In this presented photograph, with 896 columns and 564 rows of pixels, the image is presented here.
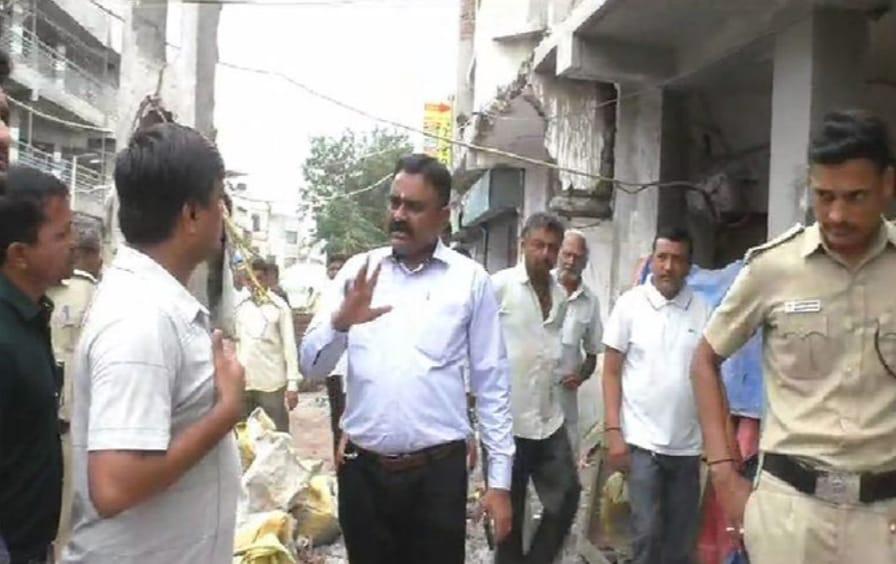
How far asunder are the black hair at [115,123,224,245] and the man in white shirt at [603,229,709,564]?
3.54 m

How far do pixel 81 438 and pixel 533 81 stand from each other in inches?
297

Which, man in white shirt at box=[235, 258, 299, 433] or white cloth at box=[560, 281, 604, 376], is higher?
white cloth at box=[560, 281, 604, 376]

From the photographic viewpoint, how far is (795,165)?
20.1 ft

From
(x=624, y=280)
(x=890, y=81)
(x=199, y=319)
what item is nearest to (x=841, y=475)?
(x=199, y=319)

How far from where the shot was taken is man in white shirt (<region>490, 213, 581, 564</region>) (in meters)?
5.92

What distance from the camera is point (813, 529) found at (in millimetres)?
3105

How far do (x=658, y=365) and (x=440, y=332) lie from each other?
1.86 meters

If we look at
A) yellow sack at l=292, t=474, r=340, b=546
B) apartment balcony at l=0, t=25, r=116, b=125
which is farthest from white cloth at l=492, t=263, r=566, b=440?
apartment balcony at l=0, t=25, r=116, b=125

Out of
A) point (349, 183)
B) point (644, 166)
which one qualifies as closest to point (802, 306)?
point (644, 166)

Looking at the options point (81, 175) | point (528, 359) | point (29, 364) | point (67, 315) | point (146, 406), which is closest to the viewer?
point (146, 406)

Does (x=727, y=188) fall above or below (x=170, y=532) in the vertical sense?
above

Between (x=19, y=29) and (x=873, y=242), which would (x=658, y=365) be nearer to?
(x=873, y=242)

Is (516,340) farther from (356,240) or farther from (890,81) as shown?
(356,240)

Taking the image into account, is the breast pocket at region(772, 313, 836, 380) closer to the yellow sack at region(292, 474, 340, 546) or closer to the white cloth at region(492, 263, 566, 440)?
the white cloth at region(492, 263, 566, 440)
